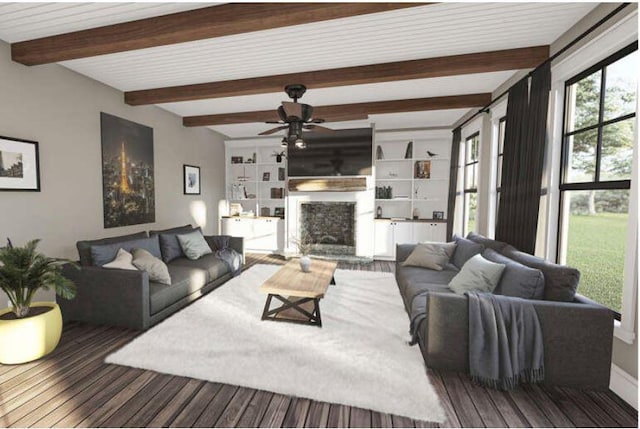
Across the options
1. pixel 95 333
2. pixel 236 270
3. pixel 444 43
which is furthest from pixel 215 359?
pixel 444 43

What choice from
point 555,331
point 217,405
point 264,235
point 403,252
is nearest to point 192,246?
point 264,235

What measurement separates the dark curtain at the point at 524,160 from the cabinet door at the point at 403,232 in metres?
2.41

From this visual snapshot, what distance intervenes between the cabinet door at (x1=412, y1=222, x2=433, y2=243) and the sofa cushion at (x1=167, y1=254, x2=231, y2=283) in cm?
385

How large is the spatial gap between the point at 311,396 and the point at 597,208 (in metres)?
5.86

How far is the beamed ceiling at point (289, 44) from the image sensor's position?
7.23 feet

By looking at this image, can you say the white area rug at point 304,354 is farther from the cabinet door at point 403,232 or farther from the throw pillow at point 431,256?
the cabinet door at point 403,232

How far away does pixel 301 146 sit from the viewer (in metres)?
3.52

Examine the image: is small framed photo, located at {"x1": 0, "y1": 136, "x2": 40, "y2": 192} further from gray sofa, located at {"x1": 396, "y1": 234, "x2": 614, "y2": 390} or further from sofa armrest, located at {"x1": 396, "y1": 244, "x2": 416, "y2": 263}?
sofa armrest, located at {"x1": 396, "y1": 244, "x2": 416, "y2": 263}

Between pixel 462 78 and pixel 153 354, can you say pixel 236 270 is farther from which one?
pixel 462 78

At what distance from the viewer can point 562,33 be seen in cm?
260

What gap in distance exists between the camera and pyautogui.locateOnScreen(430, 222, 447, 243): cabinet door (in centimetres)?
586

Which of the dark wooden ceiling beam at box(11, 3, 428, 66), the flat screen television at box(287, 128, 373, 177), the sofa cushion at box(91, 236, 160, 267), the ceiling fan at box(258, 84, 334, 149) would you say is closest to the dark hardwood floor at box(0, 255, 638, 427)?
the sofa cushion at box(91, 236, 160, 267)

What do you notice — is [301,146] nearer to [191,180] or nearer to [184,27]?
[184,27]

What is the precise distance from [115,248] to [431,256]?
157 inches
